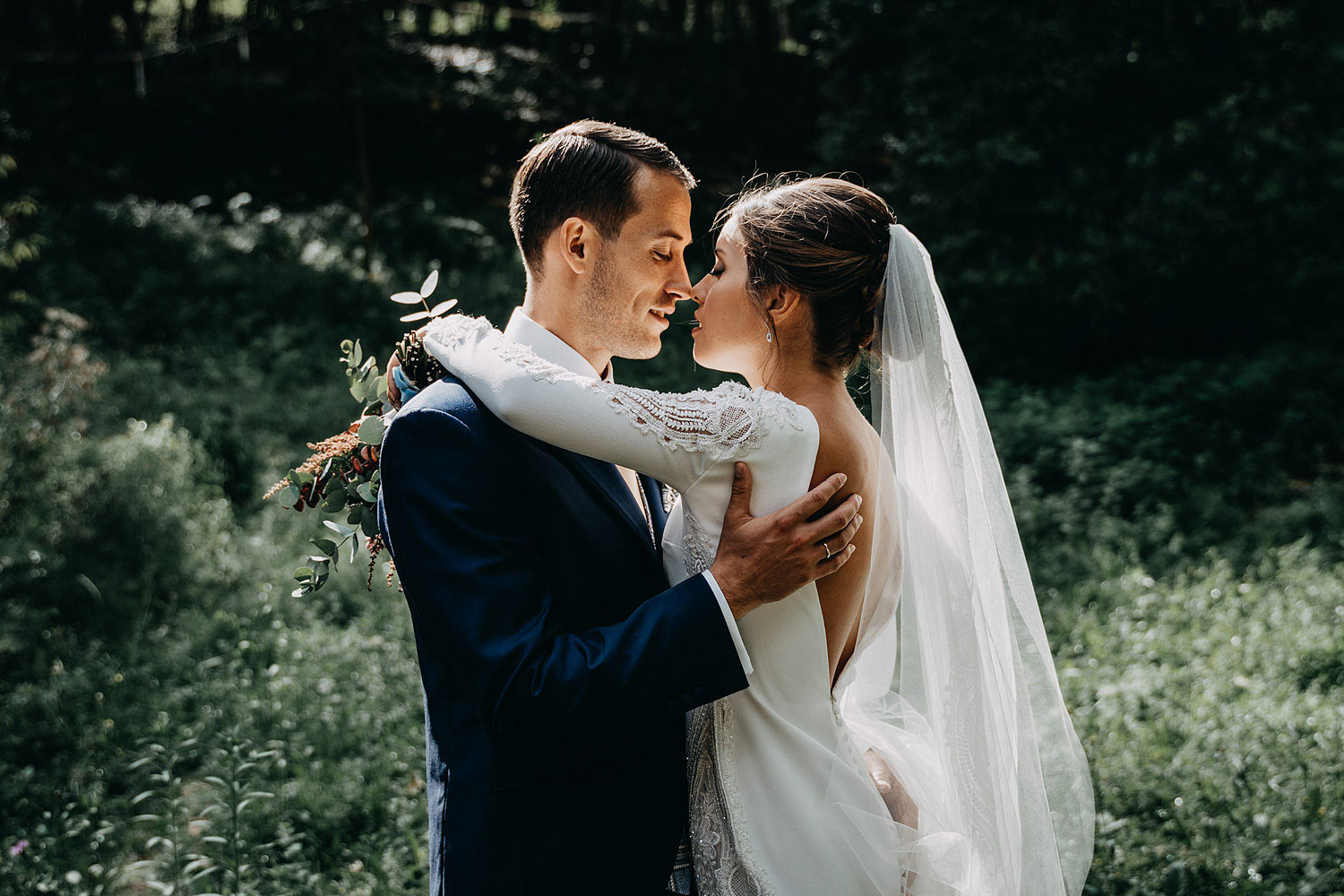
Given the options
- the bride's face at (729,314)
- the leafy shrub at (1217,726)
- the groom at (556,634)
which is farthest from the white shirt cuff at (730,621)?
the leafy shrub at (1217,726)

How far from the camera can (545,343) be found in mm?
2152

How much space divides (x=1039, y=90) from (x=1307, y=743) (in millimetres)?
8476

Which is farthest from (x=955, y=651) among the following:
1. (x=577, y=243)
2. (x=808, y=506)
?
(x=577, y=243)

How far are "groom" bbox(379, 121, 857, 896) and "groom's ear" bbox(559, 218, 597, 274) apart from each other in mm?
82

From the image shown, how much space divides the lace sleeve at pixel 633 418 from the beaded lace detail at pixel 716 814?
52 cm

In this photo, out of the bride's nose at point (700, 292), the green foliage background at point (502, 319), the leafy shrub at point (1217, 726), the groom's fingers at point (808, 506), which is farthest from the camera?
the green foliage background at point (502, 319)

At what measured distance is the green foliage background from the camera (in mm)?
4293

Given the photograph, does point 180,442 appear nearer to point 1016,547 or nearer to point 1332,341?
point 1016,547

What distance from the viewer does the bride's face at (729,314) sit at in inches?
89.8

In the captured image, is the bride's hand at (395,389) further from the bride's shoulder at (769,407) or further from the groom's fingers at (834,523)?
the groom's fingers at (834,523)

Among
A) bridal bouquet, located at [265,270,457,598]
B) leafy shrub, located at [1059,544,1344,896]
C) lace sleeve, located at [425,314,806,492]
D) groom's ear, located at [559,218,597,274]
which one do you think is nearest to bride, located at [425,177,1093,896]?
lace sleeve, located at [425,314,806,492]

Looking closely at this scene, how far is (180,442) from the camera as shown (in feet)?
27.2

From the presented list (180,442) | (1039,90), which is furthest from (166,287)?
(1039,90)

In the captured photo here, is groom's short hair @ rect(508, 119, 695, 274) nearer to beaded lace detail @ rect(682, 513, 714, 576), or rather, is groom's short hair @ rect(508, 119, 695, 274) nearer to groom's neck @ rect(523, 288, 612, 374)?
groom's neck @ rect(523, 288, 612, 374)
